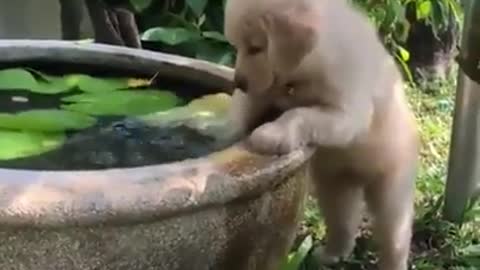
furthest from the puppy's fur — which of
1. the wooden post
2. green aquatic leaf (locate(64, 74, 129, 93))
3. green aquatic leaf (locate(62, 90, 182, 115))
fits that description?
the wooden post

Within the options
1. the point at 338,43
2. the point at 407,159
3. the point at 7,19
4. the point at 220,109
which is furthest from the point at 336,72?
the point at 7,19

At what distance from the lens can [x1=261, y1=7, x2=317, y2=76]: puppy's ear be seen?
4.79 ft

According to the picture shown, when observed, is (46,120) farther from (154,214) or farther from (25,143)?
(154,214)

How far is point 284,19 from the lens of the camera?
1455 mm

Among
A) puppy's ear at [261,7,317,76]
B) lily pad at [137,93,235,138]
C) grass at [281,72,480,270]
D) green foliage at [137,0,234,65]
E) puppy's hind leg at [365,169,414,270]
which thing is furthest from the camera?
green foliage at [137,0,234,65]

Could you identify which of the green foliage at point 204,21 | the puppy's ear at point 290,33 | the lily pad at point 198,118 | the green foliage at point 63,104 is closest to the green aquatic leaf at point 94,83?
the green foliage at point 63,104

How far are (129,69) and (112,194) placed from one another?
652mm

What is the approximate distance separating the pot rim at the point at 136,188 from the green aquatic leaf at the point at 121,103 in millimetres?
337

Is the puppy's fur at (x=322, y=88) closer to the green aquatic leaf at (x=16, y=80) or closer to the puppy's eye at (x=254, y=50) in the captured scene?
the puppy's eye at (x=254, y=50)

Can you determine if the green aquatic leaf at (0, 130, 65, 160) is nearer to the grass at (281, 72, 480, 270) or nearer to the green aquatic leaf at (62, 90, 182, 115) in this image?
the green aquatic leaf at (62, 90, 182, 115)

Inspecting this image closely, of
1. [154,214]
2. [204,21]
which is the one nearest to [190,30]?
[204,21]

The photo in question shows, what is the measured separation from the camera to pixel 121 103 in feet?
5.50

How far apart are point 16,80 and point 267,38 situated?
0.44 m

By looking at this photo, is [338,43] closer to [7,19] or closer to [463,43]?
[463,43]
